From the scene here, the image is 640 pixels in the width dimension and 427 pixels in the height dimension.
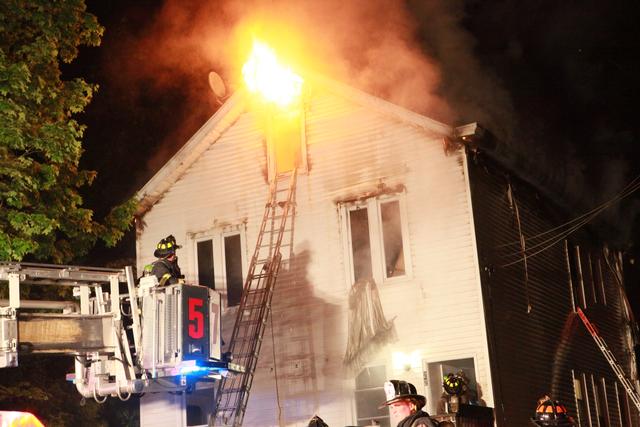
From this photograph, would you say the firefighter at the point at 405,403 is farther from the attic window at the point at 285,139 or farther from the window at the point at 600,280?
the window at the point at 600,280

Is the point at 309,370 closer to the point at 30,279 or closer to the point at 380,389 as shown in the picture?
the point at 380,389

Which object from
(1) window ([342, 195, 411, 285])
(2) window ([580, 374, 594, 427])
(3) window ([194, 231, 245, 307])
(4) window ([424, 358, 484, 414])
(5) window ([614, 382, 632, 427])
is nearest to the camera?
(4) window ([424, 358, 484, 414])

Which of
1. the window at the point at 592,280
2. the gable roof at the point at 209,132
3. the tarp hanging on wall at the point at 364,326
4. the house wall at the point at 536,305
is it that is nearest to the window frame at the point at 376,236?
the tarp hanging on wall at the point at 364,326

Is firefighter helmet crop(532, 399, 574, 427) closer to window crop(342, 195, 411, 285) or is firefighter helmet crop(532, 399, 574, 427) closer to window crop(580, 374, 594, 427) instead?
window crop(342, 195, 411, 285)

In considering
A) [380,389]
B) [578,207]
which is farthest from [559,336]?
[380,389]

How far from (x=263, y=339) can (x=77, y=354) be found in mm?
8190

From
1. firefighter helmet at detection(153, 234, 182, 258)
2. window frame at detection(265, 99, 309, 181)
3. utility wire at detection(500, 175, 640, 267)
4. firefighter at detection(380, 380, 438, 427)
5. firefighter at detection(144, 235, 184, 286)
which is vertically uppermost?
window frame at detection(265, 99, 309, 181)

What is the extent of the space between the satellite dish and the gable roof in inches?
9.7

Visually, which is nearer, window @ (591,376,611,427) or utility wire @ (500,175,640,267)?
utility wire @ (500,175,640,267)

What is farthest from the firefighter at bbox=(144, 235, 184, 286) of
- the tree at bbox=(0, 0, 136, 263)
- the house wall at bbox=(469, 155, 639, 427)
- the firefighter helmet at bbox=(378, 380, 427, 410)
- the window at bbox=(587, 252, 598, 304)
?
the window at bbox=(587, 252, 598, 304)

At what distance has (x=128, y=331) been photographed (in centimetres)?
919

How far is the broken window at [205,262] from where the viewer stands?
58.9 feet

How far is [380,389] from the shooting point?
15.4 m

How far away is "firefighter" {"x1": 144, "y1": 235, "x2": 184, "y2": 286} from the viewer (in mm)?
9542
